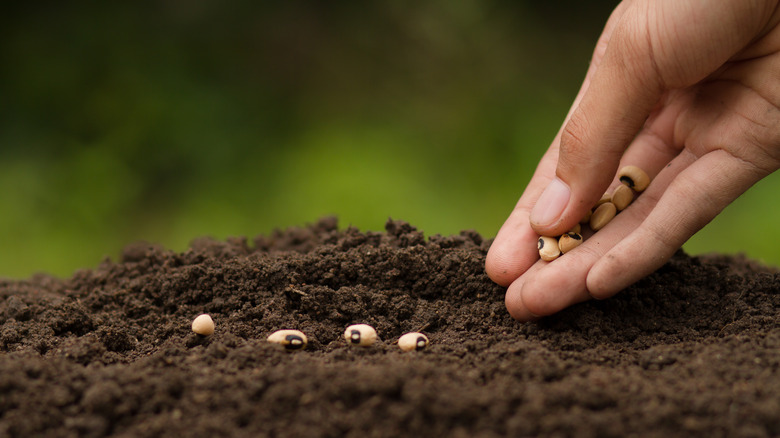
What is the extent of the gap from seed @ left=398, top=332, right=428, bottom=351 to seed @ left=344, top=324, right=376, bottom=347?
0.08 metres

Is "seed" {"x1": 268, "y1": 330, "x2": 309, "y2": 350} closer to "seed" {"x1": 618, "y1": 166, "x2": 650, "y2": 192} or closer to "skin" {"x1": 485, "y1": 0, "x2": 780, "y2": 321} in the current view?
"skin" {"x1": 485, "y1": 0, "x2": 780, "y2": 321}

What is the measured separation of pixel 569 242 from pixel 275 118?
2.82 meters

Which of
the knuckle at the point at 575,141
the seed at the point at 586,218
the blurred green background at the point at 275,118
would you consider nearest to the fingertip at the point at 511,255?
the seed at the point at 586,218

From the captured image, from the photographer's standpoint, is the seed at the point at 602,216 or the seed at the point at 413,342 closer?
the seed at the point at 413,342

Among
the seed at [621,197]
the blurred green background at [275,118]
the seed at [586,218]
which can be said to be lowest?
the seed at [586,218]

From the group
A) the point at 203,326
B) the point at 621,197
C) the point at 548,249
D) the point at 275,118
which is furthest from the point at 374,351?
the point at 275,118

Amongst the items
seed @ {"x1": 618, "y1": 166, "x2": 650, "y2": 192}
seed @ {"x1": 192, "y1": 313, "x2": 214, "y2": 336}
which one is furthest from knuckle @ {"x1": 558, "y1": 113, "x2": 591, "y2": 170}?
seed @ {"x1": 192, "y1": 313, "x2": 214, "y2": 336}

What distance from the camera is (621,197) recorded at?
2.12m

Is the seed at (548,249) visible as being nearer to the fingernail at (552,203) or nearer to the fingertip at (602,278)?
the fingernail at (552,203)

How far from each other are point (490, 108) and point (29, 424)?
11.9 ft

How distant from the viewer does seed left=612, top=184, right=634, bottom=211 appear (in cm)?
212

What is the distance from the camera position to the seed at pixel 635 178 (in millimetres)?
2166

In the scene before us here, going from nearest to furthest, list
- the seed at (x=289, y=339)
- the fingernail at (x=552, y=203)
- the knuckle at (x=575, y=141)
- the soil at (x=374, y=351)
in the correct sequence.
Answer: the soil at (x=374, y=351) → the seed at (x=289, y=339) → the knuckle at (x=575, y=141) → the fingernail at (x=552, y=203)

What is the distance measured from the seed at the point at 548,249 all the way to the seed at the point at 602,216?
16 cm
